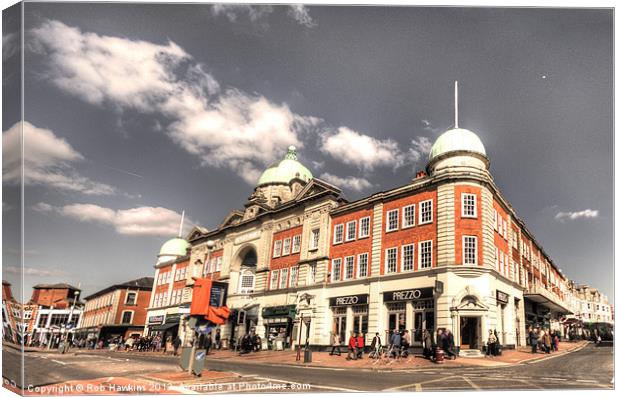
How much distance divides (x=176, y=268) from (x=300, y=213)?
24.5 meters

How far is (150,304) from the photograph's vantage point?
5919cm

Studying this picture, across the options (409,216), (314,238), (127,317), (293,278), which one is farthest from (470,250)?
(127,317)

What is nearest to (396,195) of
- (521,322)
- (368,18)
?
(521,322)

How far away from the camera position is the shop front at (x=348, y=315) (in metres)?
30.9

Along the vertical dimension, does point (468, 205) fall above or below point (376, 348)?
above

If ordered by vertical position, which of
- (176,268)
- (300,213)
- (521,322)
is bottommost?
(521,322)

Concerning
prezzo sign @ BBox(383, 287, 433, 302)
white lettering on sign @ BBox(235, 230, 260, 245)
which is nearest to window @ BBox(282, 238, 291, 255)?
white lettering on sign @ BBox(235, 230, 260, 245)

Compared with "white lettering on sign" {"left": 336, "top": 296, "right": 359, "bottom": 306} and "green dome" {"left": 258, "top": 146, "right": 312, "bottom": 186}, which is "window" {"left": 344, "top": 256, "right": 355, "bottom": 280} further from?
"green dome" {"left": 258, "top": 146, "right": 312, "bottom": 186}

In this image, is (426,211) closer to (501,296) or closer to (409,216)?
(409,216)

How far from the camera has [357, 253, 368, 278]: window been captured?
31855mm

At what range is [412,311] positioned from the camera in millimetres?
28047

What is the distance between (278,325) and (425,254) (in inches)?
575

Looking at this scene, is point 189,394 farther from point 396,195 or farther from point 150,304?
point 150,304

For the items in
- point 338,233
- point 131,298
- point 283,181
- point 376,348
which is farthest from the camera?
point 131,298
